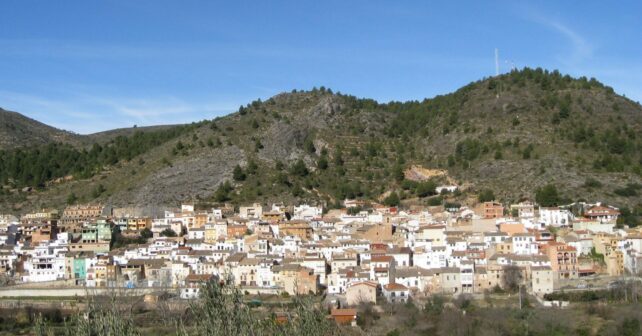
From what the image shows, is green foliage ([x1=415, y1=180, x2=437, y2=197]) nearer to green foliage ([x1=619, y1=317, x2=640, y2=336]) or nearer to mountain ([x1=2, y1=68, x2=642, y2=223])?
mountain ([x1=2, y1=68, x2=642, y2=223])

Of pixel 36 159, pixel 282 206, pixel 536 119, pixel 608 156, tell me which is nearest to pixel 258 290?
pixel 282 206

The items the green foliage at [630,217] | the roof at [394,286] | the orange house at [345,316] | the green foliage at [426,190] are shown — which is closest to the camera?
the orange house at [345,316]

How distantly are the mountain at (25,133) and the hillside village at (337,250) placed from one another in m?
39.4

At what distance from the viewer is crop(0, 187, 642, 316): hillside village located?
117 feet

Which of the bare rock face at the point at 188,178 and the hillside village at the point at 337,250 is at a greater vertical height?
the bare rock face at the point at 188,178

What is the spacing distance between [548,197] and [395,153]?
18.5 metres

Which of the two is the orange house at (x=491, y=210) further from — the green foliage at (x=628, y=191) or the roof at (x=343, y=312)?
the roof at (x=343, y=312)

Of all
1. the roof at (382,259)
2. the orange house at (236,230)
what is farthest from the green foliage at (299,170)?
the roof at (382,259)

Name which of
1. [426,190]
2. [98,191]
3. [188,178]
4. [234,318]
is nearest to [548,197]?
[426,190]

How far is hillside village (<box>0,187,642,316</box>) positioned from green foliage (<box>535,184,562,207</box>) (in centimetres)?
143

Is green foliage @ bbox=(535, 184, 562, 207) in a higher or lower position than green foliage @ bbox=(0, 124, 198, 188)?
lower

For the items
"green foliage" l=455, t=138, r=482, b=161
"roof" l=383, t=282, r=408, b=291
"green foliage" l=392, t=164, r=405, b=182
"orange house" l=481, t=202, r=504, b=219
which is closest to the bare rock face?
"green foliage" l=392, t=164, r=405, b=182

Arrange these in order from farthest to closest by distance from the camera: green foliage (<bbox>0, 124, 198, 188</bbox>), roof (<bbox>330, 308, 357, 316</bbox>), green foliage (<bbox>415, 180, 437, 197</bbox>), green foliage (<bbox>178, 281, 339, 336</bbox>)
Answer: green foliage (<bbox>0, 124, 198, 188</bbox>) → green foliage (<bbox>415, 180, 437, 197</bbox>) → roof (<bbox>330, 308, 357, 316</bbox>) → green foliage (<bbox>178, 281, 339, 336</bbox>)

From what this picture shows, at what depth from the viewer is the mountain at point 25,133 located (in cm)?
8800
